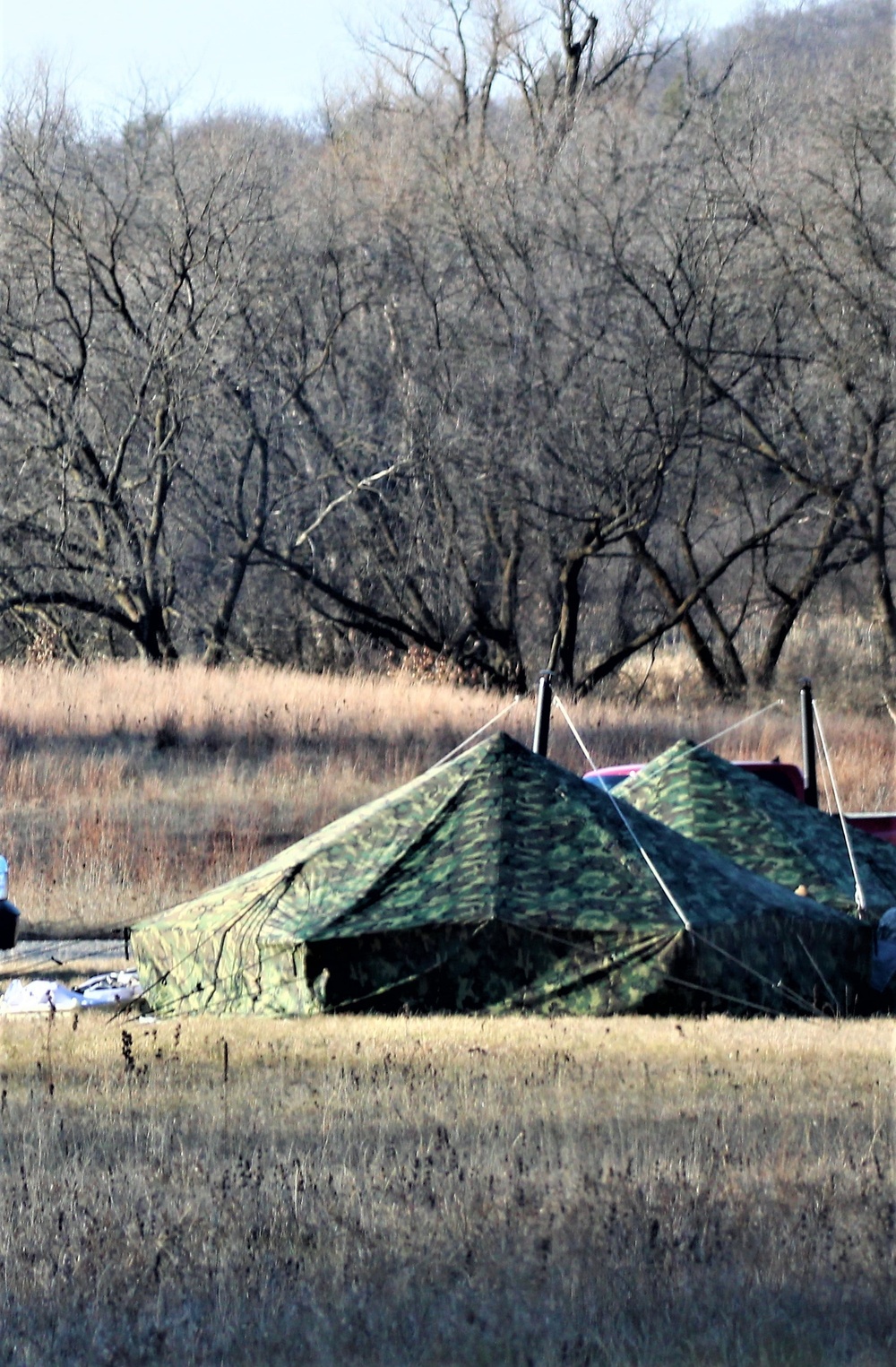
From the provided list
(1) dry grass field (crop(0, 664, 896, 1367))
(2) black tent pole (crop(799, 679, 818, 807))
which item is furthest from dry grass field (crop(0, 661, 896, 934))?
(1) dry grass field (crop(0, 664, 896, 1367))

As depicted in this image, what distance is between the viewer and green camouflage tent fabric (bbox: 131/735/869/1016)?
9352 mm

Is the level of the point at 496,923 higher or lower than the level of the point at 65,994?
higher

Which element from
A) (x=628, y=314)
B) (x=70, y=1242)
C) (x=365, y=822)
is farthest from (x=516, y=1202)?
(x=628, y=314)

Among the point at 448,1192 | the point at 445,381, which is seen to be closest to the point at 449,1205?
the point at 448,1192

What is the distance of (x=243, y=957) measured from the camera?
31.8ft

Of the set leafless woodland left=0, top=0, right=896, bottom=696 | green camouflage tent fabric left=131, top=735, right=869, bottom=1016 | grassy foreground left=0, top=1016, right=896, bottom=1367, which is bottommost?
grassy foreground left=0, top=1016, right=896, bottom=1367

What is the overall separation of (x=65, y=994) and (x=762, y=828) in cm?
525

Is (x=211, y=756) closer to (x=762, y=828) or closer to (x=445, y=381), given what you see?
(x=762, y=828)

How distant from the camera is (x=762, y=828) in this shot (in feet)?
38.9

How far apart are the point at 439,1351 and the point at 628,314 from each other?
29.2 m

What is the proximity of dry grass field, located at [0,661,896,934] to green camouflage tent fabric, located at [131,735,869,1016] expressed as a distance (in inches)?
169

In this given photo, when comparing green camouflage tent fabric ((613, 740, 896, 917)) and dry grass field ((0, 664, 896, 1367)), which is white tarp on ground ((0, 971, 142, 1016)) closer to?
dry grass field ((0, 664, 896, 1367))

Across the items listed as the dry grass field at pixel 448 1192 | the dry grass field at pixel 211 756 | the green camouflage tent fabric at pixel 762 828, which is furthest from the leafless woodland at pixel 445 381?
the dry grass field at pixel 448 1192

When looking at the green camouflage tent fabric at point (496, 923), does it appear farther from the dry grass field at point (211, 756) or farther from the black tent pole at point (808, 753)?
the black tent pole at point (808, 753)
